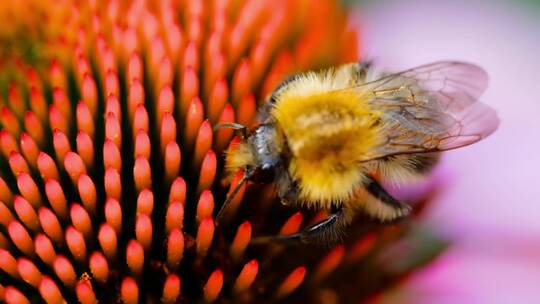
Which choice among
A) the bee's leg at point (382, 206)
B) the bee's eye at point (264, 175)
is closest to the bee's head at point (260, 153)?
the bee's eye at point (264, 175)

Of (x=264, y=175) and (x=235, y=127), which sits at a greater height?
(x=235, y=127)

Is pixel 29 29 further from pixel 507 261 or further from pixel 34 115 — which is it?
pixel 507 261

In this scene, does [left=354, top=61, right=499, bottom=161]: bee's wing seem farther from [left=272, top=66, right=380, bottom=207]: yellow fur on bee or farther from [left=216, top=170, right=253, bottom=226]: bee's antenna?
[left=216, top=170, right=253, bottom=226]: bee's antenna

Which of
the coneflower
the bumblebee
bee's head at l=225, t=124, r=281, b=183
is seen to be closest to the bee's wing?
the bumblebee

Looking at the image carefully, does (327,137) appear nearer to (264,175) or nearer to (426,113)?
(264,175)

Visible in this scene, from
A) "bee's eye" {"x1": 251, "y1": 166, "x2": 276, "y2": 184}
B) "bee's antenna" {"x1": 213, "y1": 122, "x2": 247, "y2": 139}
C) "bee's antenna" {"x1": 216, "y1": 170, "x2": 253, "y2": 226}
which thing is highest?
"bee's antenna" {"x1": 213, "y1": 122, "x2": 247, "y2": 139}

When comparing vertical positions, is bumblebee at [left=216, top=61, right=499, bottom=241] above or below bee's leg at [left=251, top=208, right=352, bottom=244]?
above

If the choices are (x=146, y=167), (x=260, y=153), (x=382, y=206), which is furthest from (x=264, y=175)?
(x=382, y=206)
